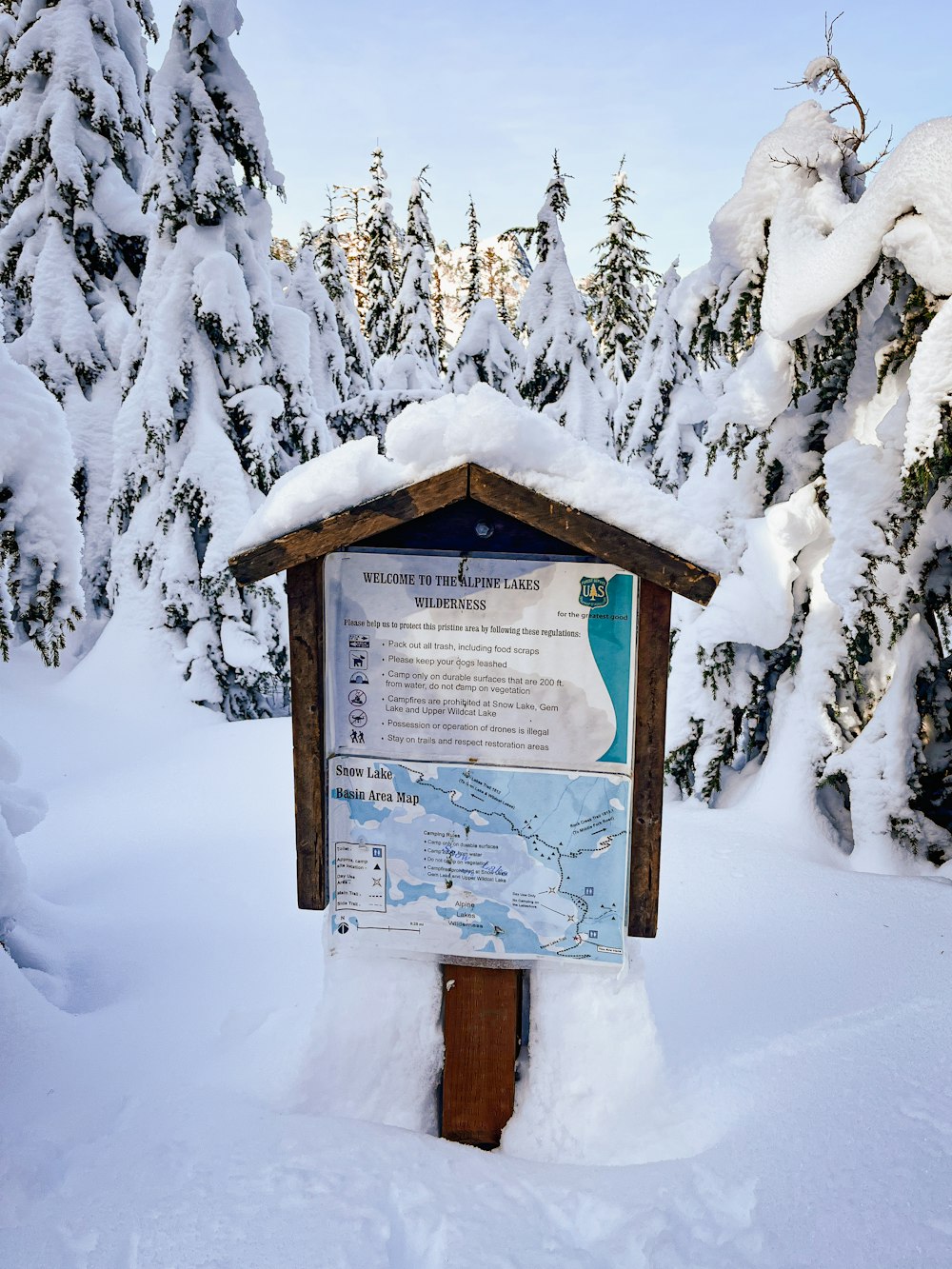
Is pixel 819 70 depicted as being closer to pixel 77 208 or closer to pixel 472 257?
pixel 77 208

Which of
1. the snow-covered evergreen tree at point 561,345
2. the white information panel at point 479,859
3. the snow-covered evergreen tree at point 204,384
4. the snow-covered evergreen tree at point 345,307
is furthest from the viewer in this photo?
the snow-covered evergreen tree at point 345,307

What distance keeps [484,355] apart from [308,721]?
16.2 meters

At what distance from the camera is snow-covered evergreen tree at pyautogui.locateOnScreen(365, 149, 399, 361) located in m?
24.6

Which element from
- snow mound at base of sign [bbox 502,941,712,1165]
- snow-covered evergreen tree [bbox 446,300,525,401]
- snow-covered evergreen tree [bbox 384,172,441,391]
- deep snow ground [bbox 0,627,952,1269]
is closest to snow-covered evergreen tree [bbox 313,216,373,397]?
snow-covered evergreen tree [bbox 384,172,441,391]

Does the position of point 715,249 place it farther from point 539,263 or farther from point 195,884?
point 539,263

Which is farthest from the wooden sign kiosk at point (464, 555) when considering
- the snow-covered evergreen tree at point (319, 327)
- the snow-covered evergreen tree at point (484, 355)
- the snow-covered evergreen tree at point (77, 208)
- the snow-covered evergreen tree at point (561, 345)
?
the snow-covered evergreen tree at point (484, 355)

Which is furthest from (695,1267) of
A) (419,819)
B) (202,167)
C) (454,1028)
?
(202,167)

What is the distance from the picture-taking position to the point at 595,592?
217 centimetres

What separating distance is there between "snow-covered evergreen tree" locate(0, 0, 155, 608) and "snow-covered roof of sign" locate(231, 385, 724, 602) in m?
10.9

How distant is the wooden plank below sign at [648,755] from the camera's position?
216 cm

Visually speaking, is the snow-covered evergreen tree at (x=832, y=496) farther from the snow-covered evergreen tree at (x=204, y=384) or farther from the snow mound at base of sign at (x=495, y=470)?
the snow-covered evergreen tree at (x=204, y=384)

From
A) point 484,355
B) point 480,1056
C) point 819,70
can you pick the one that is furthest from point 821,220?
point 484,355

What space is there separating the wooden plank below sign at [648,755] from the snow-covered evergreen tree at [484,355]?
15.4 metres

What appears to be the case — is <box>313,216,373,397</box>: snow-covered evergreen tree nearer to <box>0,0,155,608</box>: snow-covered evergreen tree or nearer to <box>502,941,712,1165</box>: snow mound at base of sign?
<box>0,0,155,608</box>: snow-covered evergreen tree
